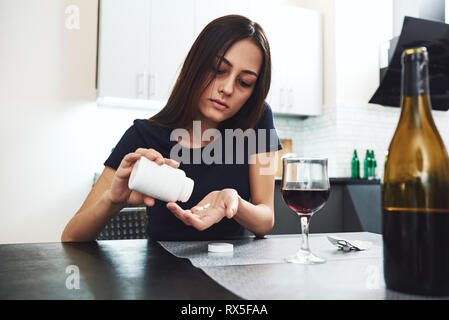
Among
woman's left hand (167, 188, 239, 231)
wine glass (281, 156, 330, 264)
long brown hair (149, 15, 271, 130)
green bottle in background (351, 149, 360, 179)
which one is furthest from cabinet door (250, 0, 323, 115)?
wine glass (281, 156, 330, 264)

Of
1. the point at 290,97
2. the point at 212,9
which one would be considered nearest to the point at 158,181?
the point at 212,9

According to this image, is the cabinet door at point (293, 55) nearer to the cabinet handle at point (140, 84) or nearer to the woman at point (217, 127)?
the cabinet handle at point (140, 84)

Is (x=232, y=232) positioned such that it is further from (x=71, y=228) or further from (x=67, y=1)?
(x=67, y=1)

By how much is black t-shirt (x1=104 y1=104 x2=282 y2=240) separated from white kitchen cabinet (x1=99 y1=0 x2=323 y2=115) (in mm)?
1428

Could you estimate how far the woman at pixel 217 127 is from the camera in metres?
1.18

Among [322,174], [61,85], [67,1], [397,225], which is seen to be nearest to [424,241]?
[397,225]

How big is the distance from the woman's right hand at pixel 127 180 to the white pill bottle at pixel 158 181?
0.02 metres

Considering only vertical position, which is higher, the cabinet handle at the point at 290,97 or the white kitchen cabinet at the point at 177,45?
the white kitchen cabinet at the point at 177,45

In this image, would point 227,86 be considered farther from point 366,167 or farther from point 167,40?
point 366,167

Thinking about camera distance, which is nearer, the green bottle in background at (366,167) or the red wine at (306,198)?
the red wine at (306,198)

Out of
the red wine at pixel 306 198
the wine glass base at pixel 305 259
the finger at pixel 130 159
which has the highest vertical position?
the finger at pixel 130 159

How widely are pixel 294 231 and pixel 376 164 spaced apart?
1083mm

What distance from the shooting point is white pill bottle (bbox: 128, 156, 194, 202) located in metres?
0.66

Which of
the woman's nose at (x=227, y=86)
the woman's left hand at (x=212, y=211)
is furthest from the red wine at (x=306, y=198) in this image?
the woman's nose at (x=227, y=86)
